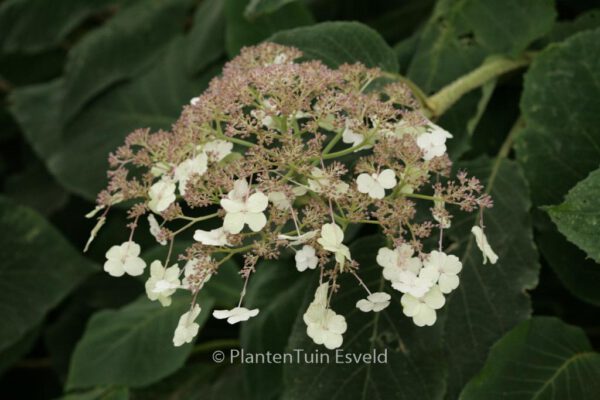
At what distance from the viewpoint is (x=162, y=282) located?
0.60 metres

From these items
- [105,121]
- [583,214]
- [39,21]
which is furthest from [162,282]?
[39,21]

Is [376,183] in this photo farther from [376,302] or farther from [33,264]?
[33,264]

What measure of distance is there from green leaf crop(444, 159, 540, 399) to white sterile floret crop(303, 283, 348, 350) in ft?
0.79

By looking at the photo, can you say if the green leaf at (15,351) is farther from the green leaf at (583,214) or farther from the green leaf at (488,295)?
the green leaf at (583,214)

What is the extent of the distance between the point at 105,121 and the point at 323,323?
92 centimetres

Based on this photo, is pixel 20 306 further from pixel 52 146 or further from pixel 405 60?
pixel 405 60

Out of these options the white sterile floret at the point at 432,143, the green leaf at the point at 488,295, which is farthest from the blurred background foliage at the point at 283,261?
the white sterile floret at the point at 432,143

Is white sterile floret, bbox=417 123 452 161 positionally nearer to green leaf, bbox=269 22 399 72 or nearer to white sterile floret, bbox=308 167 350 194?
white sterile floret, bbox=308 167 350 194

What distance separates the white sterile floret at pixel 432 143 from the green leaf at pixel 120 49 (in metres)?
0.90

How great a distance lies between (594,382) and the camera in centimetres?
78

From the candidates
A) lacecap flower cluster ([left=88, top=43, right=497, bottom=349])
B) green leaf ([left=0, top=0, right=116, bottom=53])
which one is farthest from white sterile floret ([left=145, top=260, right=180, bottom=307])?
green leaf ([left=0, top=0, right=116, bottom=53])

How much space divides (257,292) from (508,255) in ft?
1.28

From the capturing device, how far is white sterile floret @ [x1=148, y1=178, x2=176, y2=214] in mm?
617

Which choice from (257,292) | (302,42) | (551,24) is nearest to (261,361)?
(257,292)
